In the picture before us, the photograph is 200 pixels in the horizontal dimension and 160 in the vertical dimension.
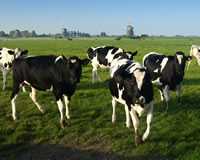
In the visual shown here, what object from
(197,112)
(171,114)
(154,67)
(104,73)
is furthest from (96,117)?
(104,73)

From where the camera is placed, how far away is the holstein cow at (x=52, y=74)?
→ 42.9 ft

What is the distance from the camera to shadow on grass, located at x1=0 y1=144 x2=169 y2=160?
10.3m

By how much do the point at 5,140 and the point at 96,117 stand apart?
3208mm

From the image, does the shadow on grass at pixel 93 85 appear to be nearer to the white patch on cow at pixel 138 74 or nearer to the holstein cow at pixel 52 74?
the holstein cow at pixel 52 74

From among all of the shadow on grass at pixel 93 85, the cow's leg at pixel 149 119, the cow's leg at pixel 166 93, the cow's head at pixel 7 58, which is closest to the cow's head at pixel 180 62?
the cow's leg at pixel 166 93

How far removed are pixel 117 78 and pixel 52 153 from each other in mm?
2840

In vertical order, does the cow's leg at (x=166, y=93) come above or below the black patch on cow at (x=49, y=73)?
below

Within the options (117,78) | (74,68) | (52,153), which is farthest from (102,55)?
(52,153)

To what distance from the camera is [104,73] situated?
26375mm

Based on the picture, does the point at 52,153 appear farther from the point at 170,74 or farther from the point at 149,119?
the point at 170,74

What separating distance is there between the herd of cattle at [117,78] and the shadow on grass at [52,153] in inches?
35.7

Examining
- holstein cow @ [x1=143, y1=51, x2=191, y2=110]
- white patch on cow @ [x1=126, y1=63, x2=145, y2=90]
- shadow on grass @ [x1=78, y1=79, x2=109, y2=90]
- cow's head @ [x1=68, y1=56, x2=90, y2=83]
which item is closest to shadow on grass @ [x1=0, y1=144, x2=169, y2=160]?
white patch on cow @ [x1=126, y1=63, x2=145, y2=90]

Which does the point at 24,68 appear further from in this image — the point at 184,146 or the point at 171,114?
the point at 184,146

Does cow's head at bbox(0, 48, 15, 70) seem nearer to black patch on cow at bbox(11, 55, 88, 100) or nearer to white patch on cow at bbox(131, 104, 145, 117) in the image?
black patch on cow at bbox(11, 55, 88, 100)
